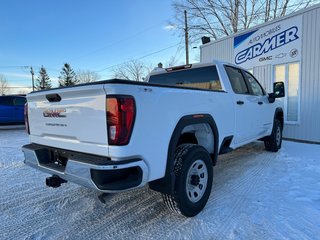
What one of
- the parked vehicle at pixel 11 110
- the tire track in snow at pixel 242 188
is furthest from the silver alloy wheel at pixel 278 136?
the parked vehicle at pixel 11 110

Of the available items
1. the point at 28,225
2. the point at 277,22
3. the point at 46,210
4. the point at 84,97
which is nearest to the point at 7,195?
the point at 46,210

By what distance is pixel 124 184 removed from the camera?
2.44 metres

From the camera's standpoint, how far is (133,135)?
95.8 inches

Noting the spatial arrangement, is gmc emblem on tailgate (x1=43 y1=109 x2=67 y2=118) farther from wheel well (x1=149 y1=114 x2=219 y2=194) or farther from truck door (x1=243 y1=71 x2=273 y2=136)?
truck door (x1=243 y1=71 x2=273 y2=136)

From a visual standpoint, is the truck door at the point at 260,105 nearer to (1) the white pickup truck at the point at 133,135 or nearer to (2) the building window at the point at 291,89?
(1) the white pickup truck at the point at 133,135

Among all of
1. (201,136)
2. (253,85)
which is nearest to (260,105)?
(253,85)

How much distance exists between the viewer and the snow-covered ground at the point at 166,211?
289cm

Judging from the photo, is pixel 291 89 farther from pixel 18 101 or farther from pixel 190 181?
pixel 18 101

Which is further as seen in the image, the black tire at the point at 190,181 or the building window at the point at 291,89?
the building window at the point at 291,89

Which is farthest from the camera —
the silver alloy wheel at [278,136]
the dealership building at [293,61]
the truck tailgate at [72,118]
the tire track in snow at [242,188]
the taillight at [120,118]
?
the dealership building at [293,61]

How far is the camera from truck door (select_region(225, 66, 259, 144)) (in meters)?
4.55

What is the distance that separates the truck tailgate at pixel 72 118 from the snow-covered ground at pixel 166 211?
2.43ft

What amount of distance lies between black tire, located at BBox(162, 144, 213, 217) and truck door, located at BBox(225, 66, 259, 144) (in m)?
1.33

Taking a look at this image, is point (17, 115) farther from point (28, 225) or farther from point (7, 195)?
point (28, 225)
